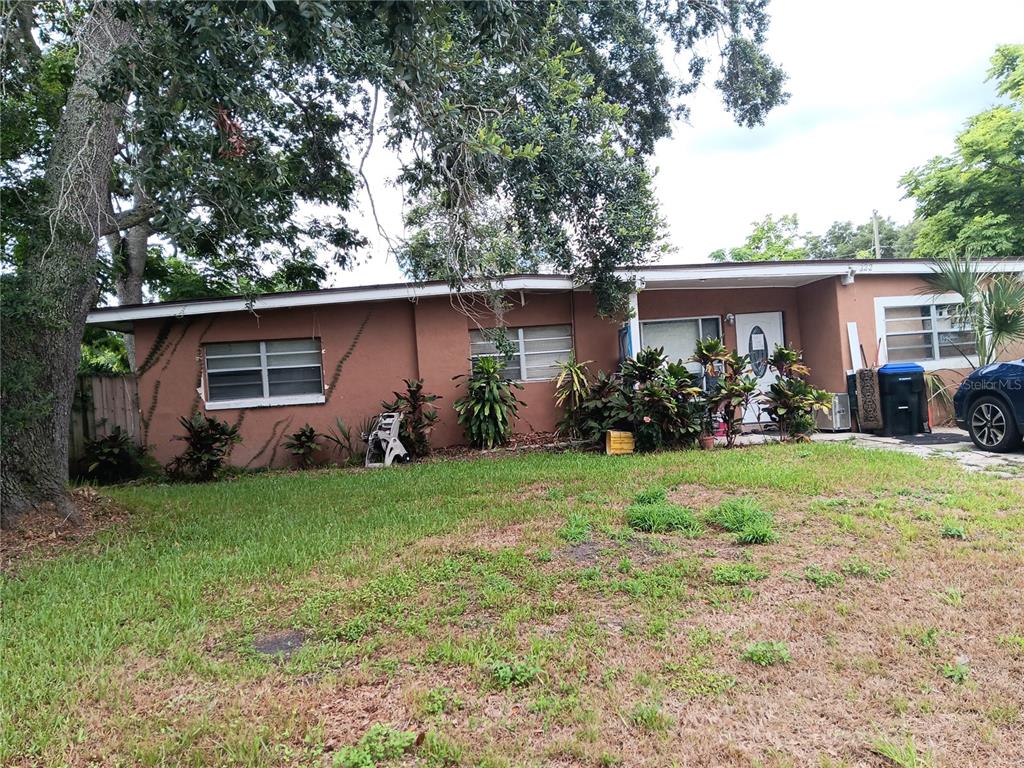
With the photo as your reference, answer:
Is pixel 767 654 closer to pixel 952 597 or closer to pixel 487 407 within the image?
pixel 952 597

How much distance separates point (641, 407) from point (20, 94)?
351 inches

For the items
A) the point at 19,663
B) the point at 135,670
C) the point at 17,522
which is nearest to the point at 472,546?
the point at 135,670

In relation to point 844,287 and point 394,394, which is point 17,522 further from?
point 844,287

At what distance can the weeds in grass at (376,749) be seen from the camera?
75.8 inches

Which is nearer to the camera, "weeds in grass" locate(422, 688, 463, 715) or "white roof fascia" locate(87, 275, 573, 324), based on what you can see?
"weeds in grass" locate(422, 688, 463, 715)

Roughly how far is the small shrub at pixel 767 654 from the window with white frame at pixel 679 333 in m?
8.38

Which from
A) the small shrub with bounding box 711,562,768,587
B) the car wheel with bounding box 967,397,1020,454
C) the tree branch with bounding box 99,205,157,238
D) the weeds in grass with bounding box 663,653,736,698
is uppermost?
the tree branch with bounding box 99,205,157,238

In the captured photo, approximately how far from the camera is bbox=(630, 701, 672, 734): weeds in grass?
6.79ft

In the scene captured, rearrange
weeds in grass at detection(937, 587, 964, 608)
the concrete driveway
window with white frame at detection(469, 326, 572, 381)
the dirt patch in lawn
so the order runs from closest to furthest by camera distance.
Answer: weeds in grass at detection(937, 587, 964, 608) < the dirt patch in lawn < the concrete driveway < window with white frame at detection(469, 326, 572, 381)

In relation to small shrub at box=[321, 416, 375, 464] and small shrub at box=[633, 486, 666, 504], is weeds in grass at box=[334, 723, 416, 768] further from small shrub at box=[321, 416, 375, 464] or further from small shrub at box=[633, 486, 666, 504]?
small shrub at box=[321, 416, 375, 464]

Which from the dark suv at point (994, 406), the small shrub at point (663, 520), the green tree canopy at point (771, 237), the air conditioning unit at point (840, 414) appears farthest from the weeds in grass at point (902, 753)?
the green tree canopy at point (771, 237)

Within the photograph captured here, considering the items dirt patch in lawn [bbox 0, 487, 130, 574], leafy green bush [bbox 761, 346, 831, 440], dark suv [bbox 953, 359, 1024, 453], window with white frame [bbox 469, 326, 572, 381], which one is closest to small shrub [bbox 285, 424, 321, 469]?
window with white frame [bbox 469, 326, 572, 381]

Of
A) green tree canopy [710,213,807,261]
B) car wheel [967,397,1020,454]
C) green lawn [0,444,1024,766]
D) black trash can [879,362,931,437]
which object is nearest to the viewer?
green lawn [0,444,1024,766]

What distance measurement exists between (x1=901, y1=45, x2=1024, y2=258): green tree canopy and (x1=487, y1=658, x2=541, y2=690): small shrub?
17094 millimetres
